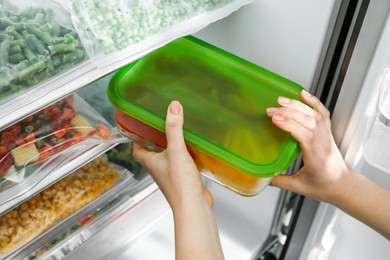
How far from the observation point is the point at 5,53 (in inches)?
29.7

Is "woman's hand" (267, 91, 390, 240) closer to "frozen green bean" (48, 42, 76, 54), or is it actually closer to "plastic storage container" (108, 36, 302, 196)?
"plastic storage container" (108, 36, 302, 196)

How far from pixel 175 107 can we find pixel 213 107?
0.35 feet

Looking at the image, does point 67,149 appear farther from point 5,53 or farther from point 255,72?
point 255,72

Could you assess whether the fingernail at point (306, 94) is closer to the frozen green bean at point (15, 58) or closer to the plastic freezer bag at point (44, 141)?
the plastic freezer bag at point (44, 141)

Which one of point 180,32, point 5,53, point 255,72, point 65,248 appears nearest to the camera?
point 5,53

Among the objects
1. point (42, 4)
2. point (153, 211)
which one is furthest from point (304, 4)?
point (153, 211)

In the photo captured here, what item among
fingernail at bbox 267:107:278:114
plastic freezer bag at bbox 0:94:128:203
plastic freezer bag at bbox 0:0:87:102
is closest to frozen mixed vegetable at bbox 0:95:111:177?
plastic freezer bag at bbox 0:94:128:203

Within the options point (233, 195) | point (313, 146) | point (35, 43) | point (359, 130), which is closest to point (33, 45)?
point (35, 43)

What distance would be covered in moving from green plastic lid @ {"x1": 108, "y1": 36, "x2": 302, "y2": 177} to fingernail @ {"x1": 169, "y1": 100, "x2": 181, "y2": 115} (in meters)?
0.04

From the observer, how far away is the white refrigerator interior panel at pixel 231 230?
134 centimetres

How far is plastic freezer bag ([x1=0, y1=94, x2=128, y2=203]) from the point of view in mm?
887

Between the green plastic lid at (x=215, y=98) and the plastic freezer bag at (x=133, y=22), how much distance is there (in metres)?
0.12

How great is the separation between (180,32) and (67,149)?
292 millimetres

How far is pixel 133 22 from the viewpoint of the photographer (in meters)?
0.82
